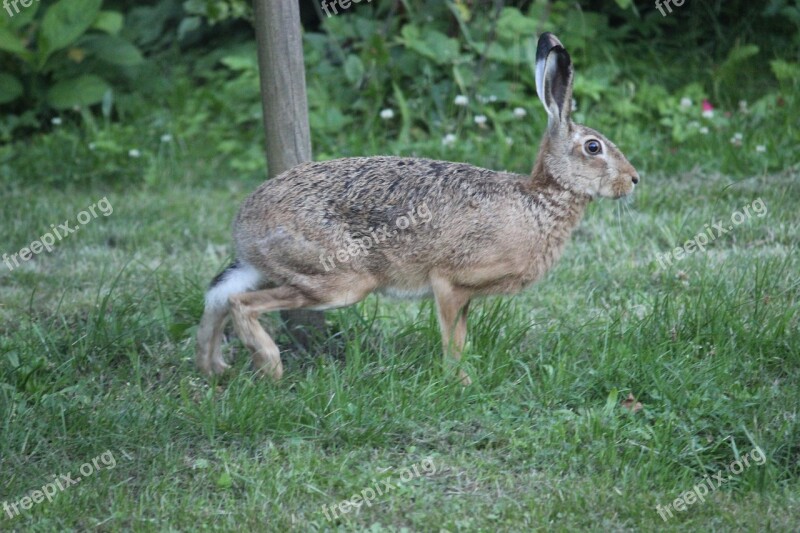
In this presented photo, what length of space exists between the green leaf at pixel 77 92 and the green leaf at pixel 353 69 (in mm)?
2229

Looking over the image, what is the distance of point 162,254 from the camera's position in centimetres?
692

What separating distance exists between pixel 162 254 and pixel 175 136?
90.6 inches

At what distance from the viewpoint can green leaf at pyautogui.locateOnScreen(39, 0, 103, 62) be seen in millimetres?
8984

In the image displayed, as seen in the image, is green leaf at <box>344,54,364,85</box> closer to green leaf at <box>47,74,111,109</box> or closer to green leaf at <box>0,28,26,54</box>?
green leaf at <box>47,74,111,109</box>

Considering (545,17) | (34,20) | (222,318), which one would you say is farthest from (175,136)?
(222,318)

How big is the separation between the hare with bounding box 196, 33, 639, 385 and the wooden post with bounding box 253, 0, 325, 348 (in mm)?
243

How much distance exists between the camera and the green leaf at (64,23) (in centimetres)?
898

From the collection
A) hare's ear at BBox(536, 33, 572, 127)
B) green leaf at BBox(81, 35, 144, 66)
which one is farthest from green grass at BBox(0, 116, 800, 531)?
green leaf at BBox(81, 35, 144, 66)

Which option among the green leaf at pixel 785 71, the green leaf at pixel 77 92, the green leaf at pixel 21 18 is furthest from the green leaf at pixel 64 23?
the green leaf at pixel 785 71

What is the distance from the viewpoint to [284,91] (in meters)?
5.27

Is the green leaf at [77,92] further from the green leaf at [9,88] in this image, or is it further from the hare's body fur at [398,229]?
the hare's body fur at [398,229]

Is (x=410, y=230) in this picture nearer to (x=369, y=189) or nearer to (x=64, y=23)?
(x=369, y=189)

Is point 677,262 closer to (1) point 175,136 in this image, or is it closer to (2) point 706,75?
(2) point 706,75

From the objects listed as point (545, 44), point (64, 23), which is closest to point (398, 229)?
point (545, 44)
